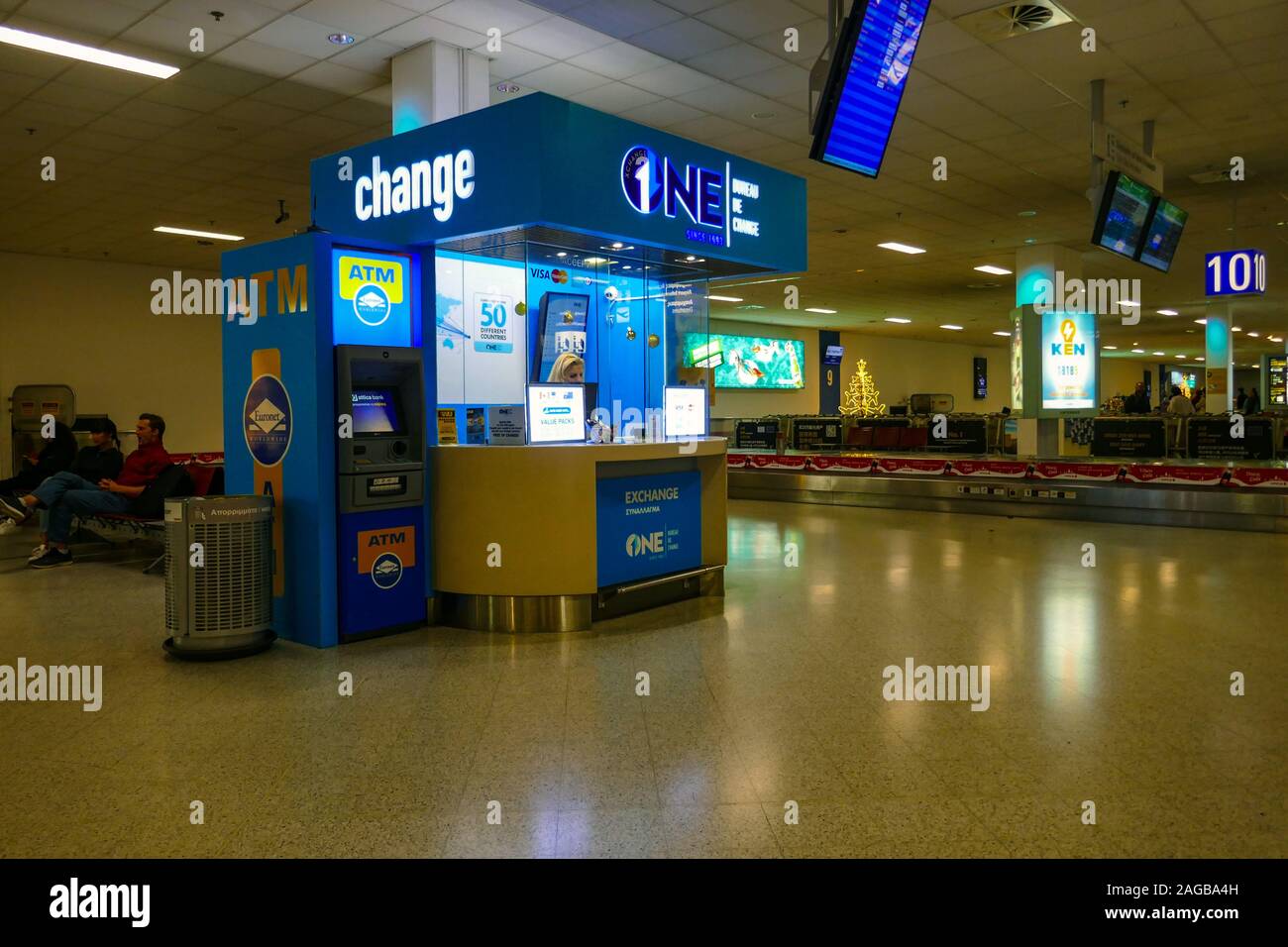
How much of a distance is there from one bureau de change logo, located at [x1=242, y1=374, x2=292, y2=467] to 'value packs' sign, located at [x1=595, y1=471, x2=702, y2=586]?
6.43ft

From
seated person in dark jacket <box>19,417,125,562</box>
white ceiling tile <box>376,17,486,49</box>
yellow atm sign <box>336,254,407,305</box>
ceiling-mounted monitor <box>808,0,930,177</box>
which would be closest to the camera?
ceiling-mounted monitor <box>808,0,930,177</box>

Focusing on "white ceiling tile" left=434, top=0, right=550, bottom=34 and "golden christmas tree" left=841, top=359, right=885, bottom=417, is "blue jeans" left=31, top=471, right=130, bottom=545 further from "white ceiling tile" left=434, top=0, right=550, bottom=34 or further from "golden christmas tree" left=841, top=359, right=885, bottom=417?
"golden christmas tree" left=841, top=359, right=885, bottom=417

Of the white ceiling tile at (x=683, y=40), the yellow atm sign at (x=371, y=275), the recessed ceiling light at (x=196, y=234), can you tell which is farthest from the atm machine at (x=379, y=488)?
the recessed ceiling light at (x=196, y=234)

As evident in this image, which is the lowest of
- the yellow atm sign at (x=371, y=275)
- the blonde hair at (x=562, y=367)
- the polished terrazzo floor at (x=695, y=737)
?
the polished terrazzo floor at (x=695, y=737)

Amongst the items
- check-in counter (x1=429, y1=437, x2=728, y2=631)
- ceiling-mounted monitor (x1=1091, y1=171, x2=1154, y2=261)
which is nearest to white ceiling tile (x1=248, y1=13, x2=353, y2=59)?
check-in counter (x1=429, y1=437, x2=728, y2=631)

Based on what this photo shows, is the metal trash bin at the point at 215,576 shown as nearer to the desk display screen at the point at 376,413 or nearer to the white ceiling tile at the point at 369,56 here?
the desk display screen at the point at 376,413

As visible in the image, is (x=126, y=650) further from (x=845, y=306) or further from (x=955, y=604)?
(x=845, y=306)

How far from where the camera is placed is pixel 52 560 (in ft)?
27.4

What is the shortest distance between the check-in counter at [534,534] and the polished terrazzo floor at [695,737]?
0.29 meters

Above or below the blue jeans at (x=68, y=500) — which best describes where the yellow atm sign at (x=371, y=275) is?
above

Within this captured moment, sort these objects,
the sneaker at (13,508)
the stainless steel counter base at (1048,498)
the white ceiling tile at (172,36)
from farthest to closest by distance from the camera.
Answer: the stainless steel counter base at (1048,498), the sneaker at (13,508), the white ceiling tile at (172,36)

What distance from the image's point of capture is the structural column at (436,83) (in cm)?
679

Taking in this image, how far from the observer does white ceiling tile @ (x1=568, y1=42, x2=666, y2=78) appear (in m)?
6.94

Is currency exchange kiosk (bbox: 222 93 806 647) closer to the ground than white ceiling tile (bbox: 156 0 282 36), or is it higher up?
closer to the ground
